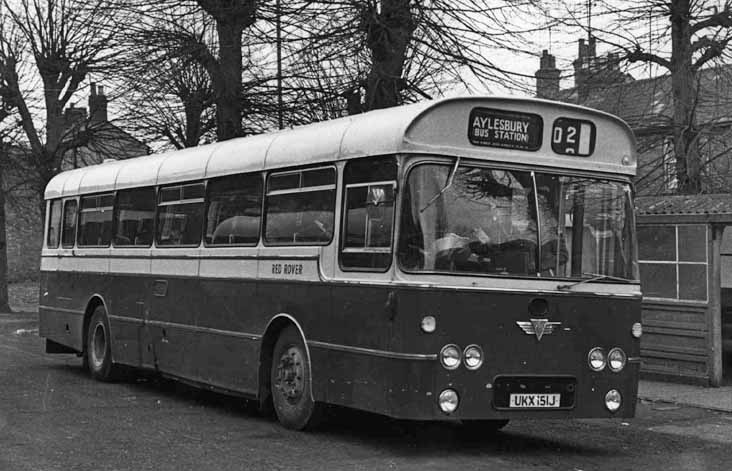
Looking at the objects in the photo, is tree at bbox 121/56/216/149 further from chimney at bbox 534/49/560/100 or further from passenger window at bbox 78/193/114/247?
chimney at bbox 534/49/560/100

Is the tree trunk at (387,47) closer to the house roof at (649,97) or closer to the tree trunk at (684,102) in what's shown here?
the house roof at (649,97)

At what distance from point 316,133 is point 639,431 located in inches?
175

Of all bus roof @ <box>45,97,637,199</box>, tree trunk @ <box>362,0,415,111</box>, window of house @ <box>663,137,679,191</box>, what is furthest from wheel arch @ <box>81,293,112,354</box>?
window of house @ <box>663,137,679,191</box>

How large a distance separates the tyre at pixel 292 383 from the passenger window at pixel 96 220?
534 cm

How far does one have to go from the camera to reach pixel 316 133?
→ 1134 centimetres

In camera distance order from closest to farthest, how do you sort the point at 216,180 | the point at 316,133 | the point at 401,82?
1. the point at 316,133
2. the point at 216,180
3. the point at 401,82

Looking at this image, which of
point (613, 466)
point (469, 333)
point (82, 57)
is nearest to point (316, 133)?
point (469, 333)

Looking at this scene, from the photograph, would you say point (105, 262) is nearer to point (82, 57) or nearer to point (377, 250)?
point (377, 250)

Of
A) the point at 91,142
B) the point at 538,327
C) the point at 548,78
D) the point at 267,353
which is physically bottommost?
the point at 267,353

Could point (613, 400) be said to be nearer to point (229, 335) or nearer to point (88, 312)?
point (229, 335)

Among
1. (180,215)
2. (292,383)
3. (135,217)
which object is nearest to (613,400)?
(292,383)

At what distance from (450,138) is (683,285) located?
7.20m

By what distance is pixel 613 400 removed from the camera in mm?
10375

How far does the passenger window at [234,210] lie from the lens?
12.2 metres
